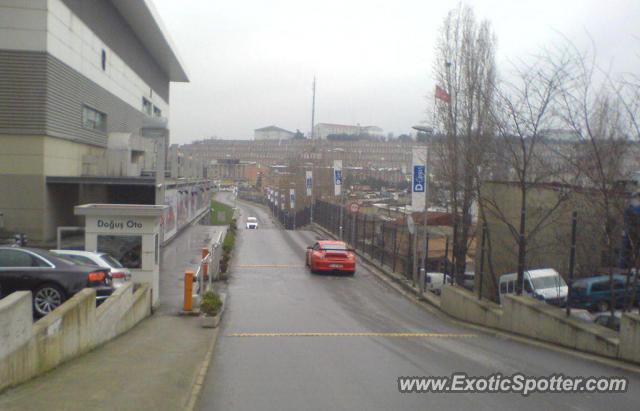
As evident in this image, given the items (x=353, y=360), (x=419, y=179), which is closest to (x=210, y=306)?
(x=353, y=360)

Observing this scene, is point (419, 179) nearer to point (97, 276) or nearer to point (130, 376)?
point (97, 276)

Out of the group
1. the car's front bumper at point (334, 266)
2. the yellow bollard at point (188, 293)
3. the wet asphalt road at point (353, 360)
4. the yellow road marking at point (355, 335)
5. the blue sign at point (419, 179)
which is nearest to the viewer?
the wet asphalt road at point (353, 360)

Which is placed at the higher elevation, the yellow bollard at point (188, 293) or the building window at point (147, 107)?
the building window at point (147, 107)

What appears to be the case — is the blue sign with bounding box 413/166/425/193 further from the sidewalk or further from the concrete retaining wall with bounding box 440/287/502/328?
the sidewalk

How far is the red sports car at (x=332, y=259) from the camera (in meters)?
28.6

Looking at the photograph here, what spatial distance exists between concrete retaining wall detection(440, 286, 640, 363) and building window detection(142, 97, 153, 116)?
38828 mm

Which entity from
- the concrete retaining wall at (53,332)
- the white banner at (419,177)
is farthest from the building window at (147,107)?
the concrete retaining wall at (53,332)

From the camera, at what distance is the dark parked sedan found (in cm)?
1380

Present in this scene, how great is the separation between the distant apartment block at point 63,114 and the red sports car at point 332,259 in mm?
9002

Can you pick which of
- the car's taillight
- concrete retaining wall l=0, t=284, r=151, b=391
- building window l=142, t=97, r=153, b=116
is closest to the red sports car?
the car's taillight

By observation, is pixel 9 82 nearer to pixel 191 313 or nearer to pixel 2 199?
pixel 2 199

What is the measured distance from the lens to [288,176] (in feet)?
270

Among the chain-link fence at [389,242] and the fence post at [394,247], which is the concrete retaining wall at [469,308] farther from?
the fence post at [394,247]

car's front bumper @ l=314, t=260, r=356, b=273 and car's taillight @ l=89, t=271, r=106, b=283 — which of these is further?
car's front bumper @ l=314, t=260, r=356, b=273
